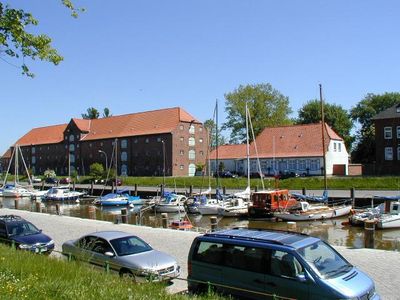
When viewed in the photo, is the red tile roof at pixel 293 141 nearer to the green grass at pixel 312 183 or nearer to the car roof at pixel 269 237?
the green grass at pixel 312 183

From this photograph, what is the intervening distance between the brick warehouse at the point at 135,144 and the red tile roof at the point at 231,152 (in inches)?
234

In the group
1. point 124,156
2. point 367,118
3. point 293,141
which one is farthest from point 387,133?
point 124,156

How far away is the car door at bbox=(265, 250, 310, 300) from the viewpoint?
31.0 ft

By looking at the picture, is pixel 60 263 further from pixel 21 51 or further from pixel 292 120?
pixel 292 120

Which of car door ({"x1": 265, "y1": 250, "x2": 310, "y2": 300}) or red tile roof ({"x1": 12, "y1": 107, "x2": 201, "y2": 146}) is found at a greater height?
red tile roof ({"x1": 12, "y1": 107, "x2": 201, "y2": 146})

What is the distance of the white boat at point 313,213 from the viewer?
3672 cm

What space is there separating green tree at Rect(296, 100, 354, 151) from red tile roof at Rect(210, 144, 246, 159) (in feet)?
74.9

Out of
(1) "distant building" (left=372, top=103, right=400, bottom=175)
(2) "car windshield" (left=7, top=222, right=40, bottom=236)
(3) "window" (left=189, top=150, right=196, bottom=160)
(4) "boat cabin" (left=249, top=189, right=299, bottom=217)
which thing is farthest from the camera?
(3) "window" (left=189, top=150, right=196, bottom=160)

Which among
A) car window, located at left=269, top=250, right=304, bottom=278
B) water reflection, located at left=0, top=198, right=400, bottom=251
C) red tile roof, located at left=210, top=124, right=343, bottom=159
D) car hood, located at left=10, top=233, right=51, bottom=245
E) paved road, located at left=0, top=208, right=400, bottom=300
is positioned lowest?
water reflection, located at left=0, top=198, right=400, bottom=251

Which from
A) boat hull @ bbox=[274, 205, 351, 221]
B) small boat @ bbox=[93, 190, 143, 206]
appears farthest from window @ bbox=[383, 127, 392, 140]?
small boat @ bbox=[93, 190, 143, 206]

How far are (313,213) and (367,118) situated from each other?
6745 centimetres

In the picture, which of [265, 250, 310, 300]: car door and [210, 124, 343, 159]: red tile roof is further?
[210, 124, 343, 159]: red tile roof

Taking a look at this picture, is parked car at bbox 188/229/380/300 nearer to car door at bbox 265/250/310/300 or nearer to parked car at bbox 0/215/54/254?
car door at bbox 265/250/310/300

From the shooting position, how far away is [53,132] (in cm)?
11681
